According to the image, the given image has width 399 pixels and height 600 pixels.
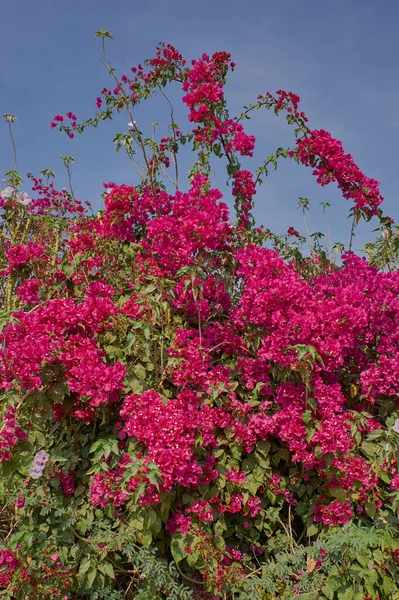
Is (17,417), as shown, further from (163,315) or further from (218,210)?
(218,210)

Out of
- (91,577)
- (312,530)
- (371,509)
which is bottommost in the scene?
(91,577)

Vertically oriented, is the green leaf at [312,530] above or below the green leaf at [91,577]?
above

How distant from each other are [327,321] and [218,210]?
0.97 meters

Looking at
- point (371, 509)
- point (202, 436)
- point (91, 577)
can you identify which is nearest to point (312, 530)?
point (371, 509)

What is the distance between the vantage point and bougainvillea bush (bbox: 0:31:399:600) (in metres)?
2.66

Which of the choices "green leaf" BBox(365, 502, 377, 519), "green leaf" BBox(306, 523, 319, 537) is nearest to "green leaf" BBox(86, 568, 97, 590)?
"green leaf" BBox(306, 523, 319, 537)

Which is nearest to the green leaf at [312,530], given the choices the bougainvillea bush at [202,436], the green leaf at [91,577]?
the bougainvillea bush at [202,436]

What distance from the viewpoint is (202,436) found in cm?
277

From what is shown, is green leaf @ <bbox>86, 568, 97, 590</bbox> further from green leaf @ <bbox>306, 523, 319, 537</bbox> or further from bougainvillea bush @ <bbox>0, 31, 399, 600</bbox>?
green leaf @ <bbox>306, 523, 319, 537</bbox>

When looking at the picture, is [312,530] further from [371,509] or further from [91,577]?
[91,577]

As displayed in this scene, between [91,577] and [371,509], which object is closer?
[91,577]

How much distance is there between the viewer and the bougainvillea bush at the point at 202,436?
105 inches

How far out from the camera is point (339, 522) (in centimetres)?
281

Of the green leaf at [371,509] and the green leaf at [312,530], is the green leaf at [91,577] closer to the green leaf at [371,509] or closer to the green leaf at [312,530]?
the green leaf at [312,530]
